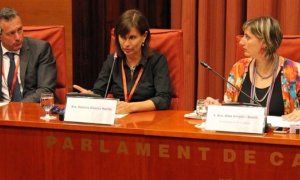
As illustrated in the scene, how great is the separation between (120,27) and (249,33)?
698 mm

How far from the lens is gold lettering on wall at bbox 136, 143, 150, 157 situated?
7.44 ft

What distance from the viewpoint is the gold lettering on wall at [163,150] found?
2.24 m

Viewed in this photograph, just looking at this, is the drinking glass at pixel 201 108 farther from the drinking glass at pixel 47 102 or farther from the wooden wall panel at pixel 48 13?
the wooden wall panel at pixel 48 13

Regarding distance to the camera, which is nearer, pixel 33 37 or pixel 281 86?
pixel 281 86

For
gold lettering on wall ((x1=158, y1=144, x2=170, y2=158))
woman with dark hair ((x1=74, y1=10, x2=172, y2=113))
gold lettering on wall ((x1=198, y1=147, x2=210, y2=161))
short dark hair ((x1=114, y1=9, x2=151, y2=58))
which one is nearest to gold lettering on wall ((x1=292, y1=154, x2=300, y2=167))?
gold lettering on wall ((x1=198, y1=147, x2=210, y2=161))

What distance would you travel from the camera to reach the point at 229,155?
2156 millimetres

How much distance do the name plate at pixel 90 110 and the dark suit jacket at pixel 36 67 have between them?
0.92 m

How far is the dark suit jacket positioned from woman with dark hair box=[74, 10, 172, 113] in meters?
0.38

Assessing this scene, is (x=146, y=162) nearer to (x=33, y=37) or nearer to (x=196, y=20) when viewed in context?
(x=33, y=37)

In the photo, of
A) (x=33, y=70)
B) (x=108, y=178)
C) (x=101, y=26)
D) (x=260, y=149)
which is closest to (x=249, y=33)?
(x=260, y=149)

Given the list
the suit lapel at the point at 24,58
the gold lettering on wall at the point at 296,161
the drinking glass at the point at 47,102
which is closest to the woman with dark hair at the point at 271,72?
the gold lettering on wall at the point at 296,161

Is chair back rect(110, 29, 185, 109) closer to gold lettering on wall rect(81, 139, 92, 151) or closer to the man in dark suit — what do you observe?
the man in dark suit

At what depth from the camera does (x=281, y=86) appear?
9.04 feet

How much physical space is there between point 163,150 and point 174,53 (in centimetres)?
101
